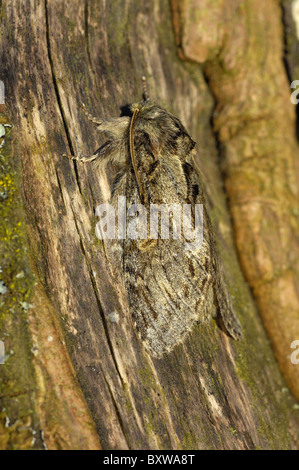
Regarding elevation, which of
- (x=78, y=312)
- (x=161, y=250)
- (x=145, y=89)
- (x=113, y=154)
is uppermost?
(x=145, y=89)

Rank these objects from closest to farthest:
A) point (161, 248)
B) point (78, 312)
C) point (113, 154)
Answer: point (78, 312) → point (161, 248) → point (113, 154)

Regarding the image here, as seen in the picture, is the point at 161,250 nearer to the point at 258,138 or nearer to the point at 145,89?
the point at 145,89

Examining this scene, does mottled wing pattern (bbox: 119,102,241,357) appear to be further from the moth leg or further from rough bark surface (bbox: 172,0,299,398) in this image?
rough bark surface (bbox: 172,0,299,398)

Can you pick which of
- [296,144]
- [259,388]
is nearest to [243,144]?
[296,144]

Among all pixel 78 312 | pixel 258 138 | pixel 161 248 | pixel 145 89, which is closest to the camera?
pixel 78 312

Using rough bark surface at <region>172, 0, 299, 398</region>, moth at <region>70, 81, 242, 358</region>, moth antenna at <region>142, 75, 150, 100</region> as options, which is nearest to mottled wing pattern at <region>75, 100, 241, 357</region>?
moth at <region>70, 81, 242, 358</region>

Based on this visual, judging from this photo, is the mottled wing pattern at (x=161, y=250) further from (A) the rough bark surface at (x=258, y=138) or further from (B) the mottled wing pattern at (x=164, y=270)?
(A) the rough bark surface at (x=258, y=138)

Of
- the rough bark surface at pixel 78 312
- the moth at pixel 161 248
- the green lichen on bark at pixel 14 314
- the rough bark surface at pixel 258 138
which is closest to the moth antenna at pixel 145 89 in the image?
the rough bark surface at pixel 78 312

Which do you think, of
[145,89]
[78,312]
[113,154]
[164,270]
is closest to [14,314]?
[78,312]
